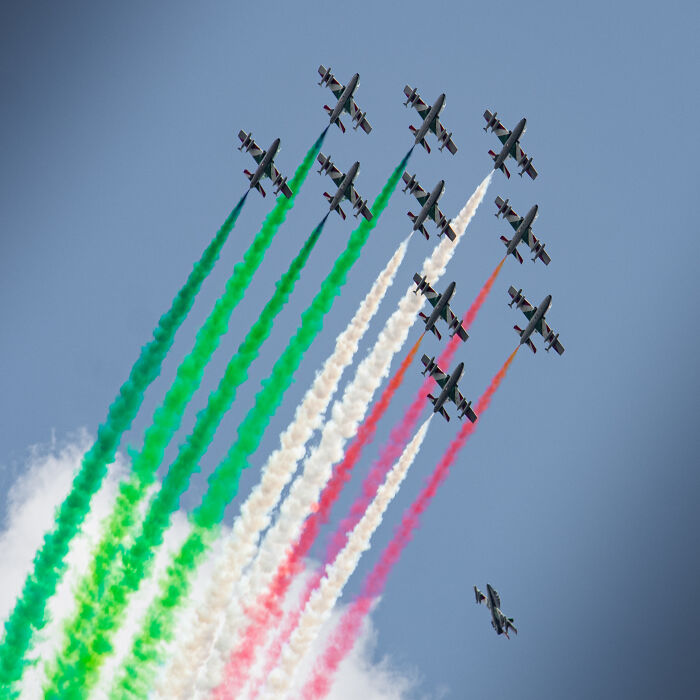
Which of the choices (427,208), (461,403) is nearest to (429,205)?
(427,208)

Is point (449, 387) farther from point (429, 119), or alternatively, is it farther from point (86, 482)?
point (86, 482)

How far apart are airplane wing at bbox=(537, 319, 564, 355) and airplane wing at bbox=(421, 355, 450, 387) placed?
8148mm

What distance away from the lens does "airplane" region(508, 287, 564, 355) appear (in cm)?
8438

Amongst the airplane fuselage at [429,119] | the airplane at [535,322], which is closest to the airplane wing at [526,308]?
the airplane at [535,322]

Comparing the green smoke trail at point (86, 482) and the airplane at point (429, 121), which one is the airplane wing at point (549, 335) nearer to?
the airplane at point (429, 121)

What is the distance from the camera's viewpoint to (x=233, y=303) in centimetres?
7331

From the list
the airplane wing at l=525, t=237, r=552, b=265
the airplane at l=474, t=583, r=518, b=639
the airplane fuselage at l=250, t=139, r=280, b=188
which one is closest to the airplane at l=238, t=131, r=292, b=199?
the airplane fuselage at l=250, t=139, r=280, b=188

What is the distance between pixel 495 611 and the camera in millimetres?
84875

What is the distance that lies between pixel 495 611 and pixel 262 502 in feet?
65.9

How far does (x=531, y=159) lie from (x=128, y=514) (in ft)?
114

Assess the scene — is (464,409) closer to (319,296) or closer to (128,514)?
(319,296)

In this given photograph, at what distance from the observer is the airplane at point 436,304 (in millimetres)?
80375

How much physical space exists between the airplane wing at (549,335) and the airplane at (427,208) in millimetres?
8909

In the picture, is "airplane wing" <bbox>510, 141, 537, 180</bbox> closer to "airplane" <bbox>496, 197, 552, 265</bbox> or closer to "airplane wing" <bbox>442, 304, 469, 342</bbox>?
"airplane" <bbox>496, 197, 552, 265</bbox>
